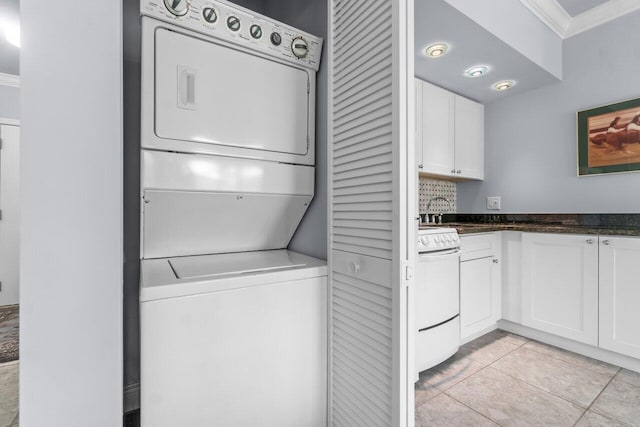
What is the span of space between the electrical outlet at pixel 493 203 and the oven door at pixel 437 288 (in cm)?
140

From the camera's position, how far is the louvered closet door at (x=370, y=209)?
37.4 inches

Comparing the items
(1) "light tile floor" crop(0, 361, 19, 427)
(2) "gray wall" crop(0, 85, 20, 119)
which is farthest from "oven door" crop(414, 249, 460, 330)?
(2) "gray wall" crop(0, 85, 20, 119)

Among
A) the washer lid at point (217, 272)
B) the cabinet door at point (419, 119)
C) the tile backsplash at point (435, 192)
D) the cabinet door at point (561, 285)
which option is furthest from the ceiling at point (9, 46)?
the cabinet door at point (561, 285)

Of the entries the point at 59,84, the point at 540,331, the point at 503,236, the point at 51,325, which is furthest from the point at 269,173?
the point at 540,331

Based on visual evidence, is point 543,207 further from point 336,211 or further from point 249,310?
point 249,310

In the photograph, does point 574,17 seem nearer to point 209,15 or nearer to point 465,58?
point 465,58

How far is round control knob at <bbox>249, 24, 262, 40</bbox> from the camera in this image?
132 centimetres

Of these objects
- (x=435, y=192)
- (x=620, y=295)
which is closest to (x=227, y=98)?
(x=435, y=192)

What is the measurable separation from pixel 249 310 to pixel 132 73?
4.73ft

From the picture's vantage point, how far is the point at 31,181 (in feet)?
2.26

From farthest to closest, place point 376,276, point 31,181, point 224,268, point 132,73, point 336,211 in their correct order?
point 132,73
point 336,211
point 224,268
point 376,276
point 31,181

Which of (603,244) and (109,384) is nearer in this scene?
(109,384)

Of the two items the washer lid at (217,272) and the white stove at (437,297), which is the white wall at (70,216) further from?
the white stove at (437,297)

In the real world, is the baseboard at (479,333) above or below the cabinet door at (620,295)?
below
